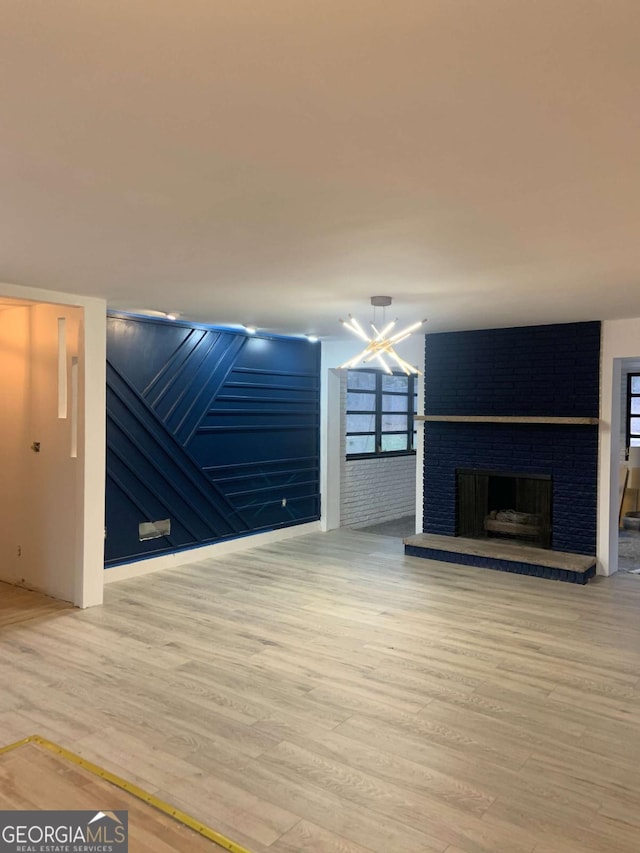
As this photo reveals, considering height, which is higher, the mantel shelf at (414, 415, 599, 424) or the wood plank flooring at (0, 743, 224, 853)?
the mantel shelf at (414, 415, 599, 424)

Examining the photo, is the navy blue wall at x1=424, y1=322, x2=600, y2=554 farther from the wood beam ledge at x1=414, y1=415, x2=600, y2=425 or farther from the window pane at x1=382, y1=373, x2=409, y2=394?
the window pane at x1=382, y1=373, x2=409, y2=394

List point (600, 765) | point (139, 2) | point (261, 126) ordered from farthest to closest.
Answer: point (600, 765) → point (261, 126) → point (139, 2)

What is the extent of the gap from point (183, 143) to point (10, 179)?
2.47 feet

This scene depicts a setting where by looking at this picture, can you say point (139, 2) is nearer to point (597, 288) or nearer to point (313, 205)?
point (313, 205)

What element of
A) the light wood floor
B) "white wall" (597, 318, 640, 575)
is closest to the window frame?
"white wall" (597, 318, 640, 575)

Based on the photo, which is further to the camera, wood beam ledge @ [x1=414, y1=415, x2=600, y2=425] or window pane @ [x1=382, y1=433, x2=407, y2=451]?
window pane @ [x1=382, y1=433, x2=407, y2=451]

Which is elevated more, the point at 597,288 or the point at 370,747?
the point at 597,288

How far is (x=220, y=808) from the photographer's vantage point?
2371 millimetres

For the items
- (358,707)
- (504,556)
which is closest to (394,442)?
(504,556)

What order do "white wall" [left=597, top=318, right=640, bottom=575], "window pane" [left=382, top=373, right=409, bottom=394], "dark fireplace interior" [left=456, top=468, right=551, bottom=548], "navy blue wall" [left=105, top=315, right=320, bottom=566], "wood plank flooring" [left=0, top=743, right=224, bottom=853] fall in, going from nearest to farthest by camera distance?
"wood plank flooring" [left=0, top=743, right=224, bottom=853] < "navy blue wall" [left=105, top=315, right=320, bottom=566] < "white wall" [left=597, top=318, right=640, bottom=575] < "dark fireplace interior" [left=456, top=468, right=551, bottom=548] < "window pane" [left=382, top=373, right=409, bottom=394]

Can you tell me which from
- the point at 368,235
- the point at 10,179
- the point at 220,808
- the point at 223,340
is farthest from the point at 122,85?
the point at 223,340

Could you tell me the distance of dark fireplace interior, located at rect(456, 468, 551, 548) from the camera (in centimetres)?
632

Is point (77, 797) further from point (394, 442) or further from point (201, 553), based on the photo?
point (394, 442)

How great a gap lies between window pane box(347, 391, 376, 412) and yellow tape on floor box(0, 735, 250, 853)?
5809 millimetres
